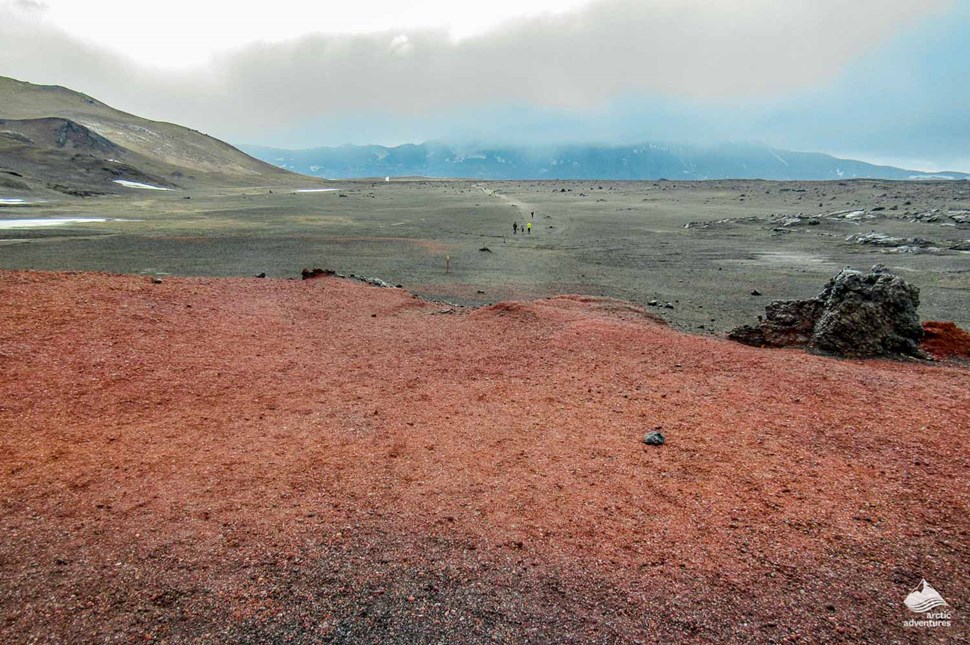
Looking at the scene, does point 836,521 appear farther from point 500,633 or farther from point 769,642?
point 500,633

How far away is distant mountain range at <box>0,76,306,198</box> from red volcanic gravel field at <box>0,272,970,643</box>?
186 feet

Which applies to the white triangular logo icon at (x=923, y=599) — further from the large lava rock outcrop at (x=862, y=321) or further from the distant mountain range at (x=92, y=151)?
the distant mountain range at (x=92, y=151)

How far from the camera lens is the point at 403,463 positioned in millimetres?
5852

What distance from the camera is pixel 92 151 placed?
3588 inches

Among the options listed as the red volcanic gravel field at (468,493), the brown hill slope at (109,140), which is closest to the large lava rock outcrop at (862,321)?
the red volcanic gravel field at (468,493)

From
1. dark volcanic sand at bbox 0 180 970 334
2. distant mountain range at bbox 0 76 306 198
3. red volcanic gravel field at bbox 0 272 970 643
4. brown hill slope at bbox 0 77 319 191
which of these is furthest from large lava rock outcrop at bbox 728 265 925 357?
brown hill slope at bbox 0 77 319 191

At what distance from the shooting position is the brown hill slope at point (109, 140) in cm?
7388

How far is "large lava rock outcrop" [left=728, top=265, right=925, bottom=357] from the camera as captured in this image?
990cm

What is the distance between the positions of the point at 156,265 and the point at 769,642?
24030mm

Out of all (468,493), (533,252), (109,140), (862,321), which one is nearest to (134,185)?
(109,140)
